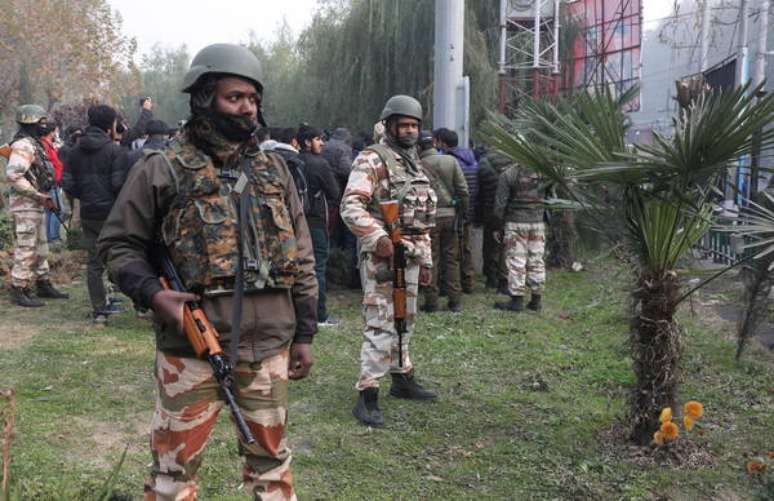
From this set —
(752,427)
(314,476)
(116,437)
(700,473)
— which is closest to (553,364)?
(752,427)

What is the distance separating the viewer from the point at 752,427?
4906mm

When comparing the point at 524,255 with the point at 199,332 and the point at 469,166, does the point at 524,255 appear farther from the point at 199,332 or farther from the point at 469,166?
the point at 199,332

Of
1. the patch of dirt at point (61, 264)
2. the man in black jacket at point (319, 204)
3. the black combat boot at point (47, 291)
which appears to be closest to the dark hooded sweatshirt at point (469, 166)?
the man in black jacket at point (319, 204)

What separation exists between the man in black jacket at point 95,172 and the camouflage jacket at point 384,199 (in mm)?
3088

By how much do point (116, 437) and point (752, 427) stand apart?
4006 millimetres

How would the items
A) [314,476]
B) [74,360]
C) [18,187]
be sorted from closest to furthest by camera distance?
[314,476], [74,360], [18,187]

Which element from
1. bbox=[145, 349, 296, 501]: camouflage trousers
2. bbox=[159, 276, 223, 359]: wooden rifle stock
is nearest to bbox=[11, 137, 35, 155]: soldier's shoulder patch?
bbox=[145, 349, 296, 501]: camouflage trousers

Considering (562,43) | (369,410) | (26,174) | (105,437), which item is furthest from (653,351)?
(562,43)

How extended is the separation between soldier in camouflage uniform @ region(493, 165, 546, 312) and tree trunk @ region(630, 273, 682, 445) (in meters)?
4.13

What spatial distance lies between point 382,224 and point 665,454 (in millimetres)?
2177

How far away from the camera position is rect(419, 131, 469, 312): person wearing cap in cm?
816

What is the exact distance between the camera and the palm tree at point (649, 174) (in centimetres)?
371

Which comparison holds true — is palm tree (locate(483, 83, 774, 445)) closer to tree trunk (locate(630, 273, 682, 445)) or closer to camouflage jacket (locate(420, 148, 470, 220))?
tree trunk (locate(630, 273, 682, 445))

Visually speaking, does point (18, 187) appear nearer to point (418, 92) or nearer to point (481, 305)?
point (481, 305)
